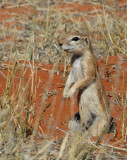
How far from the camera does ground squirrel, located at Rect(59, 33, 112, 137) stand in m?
4.83

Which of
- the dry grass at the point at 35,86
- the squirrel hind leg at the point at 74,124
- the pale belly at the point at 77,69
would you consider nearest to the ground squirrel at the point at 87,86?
the pale belly at the point at 77,69

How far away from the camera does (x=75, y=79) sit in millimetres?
5055

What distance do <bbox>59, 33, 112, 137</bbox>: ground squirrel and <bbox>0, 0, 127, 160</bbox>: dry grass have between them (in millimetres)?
305

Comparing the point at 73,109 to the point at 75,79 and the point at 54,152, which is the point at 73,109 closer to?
the point at 75,79

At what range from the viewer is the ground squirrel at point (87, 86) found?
190 inches

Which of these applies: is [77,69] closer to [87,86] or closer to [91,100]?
[87,86]

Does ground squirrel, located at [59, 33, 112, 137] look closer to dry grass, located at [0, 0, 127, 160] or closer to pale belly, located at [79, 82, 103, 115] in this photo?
pale belly, located at [79, 82, 103, 115]

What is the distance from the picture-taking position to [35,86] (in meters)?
4.75

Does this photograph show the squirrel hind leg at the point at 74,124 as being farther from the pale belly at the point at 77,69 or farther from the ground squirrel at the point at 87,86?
the pale belly at the point at 77,69

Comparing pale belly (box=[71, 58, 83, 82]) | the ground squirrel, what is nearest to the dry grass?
the ground squirrel

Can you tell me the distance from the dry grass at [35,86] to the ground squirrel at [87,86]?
30 cm

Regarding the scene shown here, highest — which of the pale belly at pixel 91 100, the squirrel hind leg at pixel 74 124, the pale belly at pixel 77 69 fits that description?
the pale belly at pixel 77 69

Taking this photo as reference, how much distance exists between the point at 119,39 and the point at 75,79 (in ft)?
7.26

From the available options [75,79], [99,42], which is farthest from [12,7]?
[75,79]
